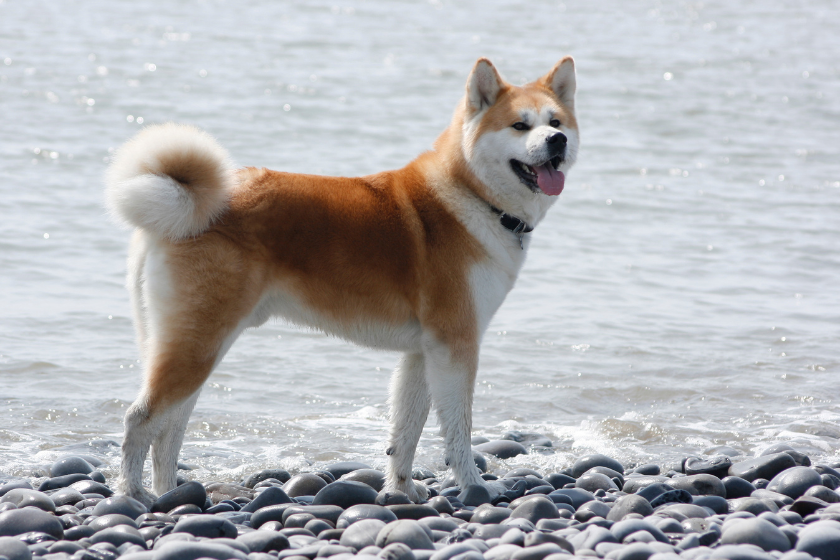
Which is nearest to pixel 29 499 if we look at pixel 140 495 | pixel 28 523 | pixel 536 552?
pixel 28 523

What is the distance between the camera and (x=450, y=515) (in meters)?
4.27

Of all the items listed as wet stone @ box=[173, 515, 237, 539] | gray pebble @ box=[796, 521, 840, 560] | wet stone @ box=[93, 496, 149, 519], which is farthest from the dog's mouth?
wet stone @ box=[93, 496, 149, 519]

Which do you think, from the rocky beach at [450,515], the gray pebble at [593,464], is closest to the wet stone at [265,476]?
the rocky beach at [450,515]

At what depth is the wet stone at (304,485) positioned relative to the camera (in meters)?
4.64

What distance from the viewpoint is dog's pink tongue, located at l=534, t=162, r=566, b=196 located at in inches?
179

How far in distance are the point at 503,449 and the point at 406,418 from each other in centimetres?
108

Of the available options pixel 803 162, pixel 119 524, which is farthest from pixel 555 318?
pixel 803 162

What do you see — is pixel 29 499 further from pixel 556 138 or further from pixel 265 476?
pixel 556 138

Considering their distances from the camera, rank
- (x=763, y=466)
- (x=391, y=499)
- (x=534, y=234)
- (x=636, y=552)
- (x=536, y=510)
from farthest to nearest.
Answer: (x=534, y=234), (x=763, y=466), (x=391, y=499), (x=536, y=510), (x=636, y=552)

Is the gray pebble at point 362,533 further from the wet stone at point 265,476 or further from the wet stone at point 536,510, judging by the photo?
the wet stone at point 265,476

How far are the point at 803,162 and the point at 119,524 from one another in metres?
12.7

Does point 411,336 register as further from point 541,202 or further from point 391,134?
point 391,134

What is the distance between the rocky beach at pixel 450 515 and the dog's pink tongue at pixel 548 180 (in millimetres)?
1535

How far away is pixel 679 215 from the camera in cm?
1139
